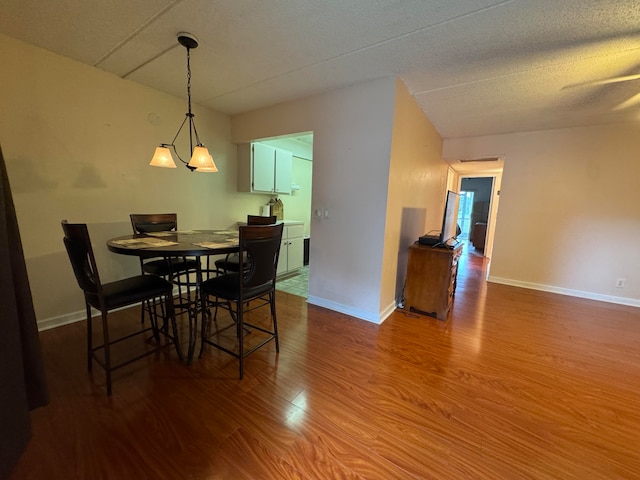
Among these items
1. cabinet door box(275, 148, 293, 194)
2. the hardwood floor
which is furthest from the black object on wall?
cabinet door box(275, 148, 293, 194)

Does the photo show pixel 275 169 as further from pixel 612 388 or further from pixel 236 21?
pixel 612 388

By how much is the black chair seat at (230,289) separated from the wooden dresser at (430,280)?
5.71 ft

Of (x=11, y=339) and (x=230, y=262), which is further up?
(x=11, y=339)

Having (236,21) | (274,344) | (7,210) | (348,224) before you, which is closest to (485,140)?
(348,224)

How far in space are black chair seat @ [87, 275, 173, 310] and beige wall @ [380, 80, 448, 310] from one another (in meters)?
2.00

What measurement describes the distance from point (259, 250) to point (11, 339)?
3.87ft

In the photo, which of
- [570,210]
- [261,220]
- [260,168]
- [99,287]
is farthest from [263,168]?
[570,210]

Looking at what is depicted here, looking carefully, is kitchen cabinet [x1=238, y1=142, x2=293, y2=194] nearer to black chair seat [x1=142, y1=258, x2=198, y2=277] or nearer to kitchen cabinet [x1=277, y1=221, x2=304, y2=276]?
kitchen cabinet [x1=277, y1=221, x2=304, y2=276]

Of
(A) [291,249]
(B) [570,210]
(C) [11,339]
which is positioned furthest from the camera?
(A) [291,249]

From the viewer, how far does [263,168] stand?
3.82 meters

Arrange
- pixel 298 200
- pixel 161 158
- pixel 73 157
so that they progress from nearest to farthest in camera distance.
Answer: pixel 161 158
pixel 73 157
pixel 298 200

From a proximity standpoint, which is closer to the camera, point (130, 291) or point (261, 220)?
point (130, 291)

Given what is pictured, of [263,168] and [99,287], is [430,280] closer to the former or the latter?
[263,168]

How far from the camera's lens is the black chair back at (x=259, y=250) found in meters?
1.70
